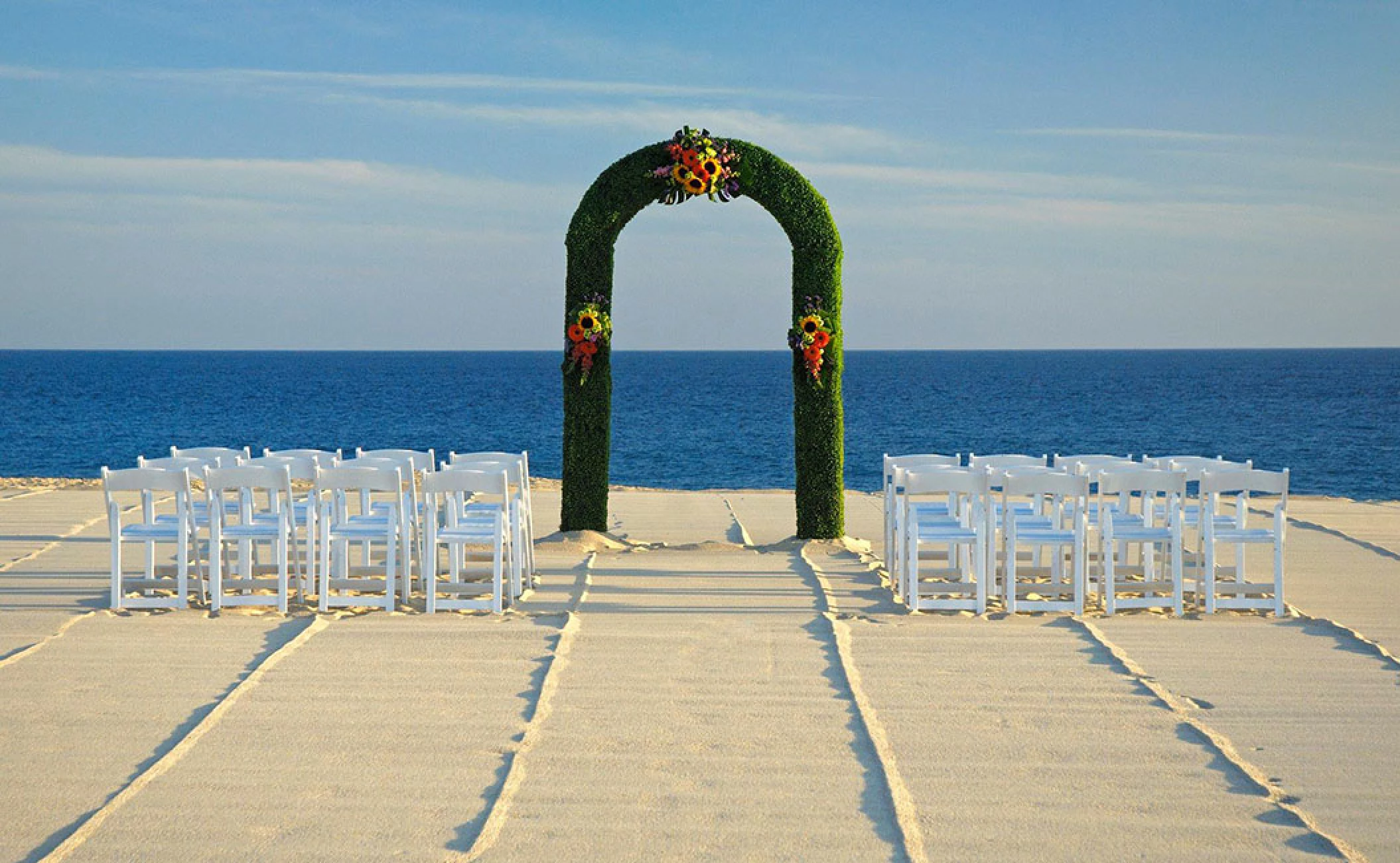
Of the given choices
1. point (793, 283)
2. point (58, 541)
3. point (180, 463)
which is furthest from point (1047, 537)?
point (58, 541)

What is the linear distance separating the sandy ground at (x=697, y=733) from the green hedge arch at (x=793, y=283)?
3.30 metres

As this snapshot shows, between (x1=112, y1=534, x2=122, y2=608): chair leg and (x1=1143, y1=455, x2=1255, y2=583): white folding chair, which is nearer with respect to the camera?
(x1=112, y1=534, x2=122, y2=608): chair leg

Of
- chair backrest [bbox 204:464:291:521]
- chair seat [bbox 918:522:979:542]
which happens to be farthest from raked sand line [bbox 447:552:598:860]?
chair seat [bbox 918:522:979:542]

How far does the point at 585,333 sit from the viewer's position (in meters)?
12.5

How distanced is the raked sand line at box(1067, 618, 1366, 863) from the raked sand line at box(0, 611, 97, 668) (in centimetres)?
550

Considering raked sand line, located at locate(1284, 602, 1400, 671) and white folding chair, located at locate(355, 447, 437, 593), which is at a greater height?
white folding chair, located at locate(355, 447, 437, 593)

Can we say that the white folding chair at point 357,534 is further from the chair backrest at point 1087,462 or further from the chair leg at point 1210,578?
the chair leg at point 1210,578

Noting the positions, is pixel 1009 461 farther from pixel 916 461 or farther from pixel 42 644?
pixel 42 644

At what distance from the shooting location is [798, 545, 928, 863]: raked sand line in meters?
4.62

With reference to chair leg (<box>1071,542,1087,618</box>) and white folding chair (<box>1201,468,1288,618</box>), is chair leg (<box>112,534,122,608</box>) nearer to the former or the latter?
chair leg (<box>1071,542,1087,618</box>)

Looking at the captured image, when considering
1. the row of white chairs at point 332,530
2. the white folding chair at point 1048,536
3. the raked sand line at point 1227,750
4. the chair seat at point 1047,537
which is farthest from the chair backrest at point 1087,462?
the row of white chairs at point 332,530

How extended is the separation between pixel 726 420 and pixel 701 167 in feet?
147

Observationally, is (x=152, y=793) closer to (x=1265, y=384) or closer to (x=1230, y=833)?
(x=1230, y=833)

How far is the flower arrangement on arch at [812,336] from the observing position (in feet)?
41.0
